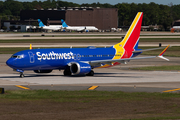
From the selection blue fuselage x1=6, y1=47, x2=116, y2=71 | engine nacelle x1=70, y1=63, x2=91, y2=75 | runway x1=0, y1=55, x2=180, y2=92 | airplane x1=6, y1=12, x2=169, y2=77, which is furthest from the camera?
engine nacelle x1=70, y1=63, x2=91, y2=75

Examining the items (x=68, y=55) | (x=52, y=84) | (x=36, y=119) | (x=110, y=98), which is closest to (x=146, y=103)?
(x=110, y=98)

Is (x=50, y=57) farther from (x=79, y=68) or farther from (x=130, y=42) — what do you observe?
(x=130, y=42)

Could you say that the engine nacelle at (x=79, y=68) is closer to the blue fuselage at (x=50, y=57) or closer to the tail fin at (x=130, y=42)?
the blue fuselage at (x=50, y=57)

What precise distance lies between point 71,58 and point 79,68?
3.03 metres

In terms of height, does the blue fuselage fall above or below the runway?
above

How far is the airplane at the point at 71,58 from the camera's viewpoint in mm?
45344

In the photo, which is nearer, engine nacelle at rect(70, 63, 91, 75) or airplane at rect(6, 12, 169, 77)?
airplane at rect(6, 12, 169, 77)

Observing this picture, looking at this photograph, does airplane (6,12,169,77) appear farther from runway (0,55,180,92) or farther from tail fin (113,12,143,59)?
runway (0,55,180,92)

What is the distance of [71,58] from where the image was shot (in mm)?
48156

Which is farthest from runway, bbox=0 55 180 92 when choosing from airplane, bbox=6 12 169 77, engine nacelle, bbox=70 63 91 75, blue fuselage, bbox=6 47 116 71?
blue fuselage, bbox=6 47 116 71

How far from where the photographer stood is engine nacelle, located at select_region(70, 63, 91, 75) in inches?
1802

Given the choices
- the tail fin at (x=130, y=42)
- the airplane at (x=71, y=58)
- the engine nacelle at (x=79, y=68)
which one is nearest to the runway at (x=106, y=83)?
the engine nacelle at (x=79, y=68)

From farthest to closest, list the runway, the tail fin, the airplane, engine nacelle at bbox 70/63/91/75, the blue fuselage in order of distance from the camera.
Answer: the tail fin → engine nacelle at bbox 70/63/91/75 → the airplane → the blue fuselage → the runway

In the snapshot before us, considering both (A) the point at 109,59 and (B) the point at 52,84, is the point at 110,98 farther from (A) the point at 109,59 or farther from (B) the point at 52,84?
(A) the point at 109,59
